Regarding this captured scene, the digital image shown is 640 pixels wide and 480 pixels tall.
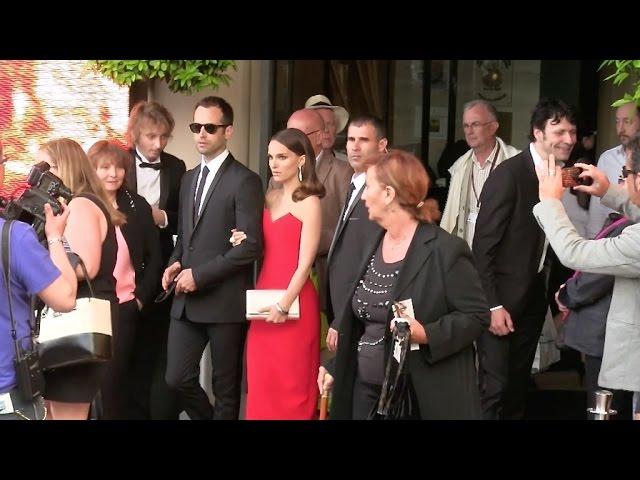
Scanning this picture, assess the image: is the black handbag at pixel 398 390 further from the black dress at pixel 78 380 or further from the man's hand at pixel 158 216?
the man's hand at pixel 158 216

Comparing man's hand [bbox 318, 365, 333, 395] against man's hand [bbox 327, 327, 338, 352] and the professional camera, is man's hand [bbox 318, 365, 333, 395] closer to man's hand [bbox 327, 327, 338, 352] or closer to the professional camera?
man's hand [bbox 327, 327, 338, 352]

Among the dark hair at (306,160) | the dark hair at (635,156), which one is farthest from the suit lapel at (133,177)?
the dark hair at (635,156)

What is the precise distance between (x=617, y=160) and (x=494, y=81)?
2771 mm

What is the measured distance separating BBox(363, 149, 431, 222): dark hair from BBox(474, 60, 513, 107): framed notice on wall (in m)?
5.14

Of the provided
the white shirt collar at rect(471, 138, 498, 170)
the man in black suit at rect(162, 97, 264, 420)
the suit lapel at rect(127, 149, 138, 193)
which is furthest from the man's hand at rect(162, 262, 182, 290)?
the white shirt collar at rect(471, 138, 498, 170)

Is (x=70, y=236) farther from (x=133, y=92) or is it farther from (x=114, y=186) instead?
(x=133, y=92)

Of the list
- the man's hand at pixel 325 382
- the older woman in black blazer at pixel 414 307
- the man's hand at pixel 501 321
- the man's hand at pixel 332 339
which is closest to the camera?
the older woman in black blazer at pixel 414 307

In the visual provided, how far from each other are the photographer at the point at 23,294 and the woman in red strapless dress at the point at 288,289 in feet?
7.46

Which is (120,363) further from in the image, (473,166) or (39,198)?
(473,166)

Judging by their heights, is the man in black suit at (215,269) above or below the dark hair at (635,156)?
below

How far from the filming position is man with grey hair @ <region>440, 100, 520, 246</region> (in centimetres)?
795

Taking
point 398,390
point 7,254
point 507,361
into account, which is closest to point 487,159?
point 507,361

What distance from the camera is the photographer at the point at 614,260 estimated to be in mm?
5254

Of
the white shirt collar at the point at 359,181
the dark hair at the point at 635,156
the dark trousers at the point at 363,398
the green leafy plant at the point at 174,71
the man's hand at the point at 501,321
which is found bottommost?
the dark trousers at the point at 363,398
